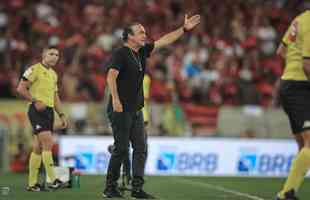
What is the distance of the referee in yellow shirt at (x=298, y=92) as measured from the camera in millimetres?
10500

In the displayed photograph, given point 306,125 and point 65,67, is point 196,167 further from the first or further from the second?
point 306,125

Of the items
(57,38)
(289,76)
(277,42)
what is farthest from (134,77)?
(277,42)

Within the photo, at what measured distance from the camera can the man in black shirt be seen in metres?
12.2

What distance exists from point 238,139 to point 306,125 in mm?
11861

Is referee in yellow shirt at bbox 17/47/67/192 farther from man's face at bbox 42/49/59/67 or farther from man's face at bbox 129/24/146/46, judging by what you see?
man's face at bbox 129/24/146/46

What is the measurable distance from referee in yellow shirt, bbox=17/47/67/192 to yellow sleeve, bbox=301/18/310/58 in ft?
16.7

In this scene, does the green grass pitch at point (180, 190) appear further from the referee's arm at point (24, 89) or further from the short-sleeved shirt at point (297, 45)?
the short-sleeved shirt at point (297, 45)

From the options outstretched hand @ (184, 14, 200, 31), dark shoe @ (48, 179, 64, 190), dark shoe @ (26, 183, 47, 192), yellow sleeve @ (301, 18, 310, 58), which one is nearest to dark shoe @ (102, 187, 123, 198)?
dark shoe @ (26, 183, 47, 192)

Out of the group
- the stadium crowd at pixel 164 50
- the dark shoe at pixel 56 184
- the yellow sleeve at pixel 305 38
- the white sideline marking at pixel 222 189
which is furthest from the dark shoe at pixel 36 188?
the stadium crowd at pixel 164 50

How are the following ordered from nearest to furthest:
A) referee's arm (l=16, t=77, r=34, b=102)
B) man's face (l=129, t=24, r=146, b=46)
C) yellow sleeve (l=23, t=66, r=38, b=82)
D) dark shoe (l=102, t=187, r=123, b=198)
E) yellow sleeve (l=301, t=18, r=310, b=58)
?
1. yellow sleeve (l=301, t=18, r=310, b=58)
2. man's face (l=129, t=24, r=146, b=46)
3. dark shoe (l=102, t=187, r=123, b=198)
4. referee's arm (l=16, t=77, r=34, b=102)
5. yellow sleeve (l=23, t=66, r=38, b=82)

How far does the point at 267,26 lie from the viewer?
90.2ft

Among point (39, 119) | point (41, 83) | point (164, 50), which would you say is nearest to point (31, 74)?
point (41, 83)

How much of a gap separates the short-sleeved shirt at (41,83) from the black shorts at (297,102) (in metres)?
4.71

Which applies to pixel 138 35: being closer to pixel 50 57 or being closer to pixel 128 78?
pixel 128 78
